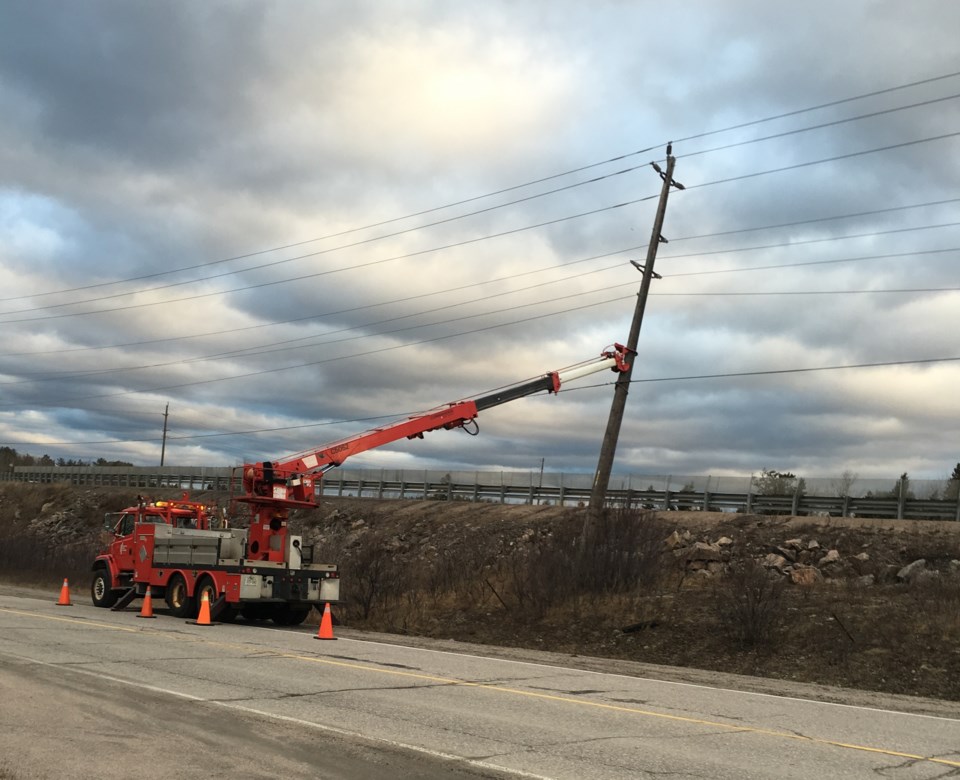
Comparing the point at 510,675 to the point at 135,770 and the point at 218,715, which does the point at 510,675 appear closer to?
the point at 218,715

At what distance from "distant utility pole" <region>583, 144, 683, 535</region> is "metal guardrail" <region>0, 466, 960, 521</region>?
349 inches

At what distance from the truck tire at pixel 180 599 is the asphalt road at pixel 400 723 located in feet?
23.6

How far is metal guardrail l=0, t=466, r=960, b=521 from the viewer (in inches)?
1197

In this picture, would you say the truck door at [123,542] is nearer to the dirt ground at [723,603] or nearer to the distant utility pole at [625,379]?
the dirt ground at [723,603]

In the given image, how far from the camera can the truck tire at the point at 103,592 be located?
964 inches

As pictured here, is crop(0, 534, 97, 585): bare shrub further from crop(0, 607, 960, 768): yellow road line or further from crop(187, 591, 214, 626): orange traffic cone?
Answer: crop(0, 607, 960, 768): yellow road line

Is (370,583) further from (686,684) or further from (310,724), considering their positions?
(310,724)

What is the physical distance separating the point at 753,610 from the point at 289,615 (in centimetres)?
1099

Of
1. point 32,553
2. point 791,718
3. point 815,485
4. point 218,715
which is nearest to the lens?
point 218,715

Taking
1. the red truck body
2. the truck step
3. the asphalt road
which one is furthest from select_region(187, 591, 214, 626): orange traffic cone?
the asphalt road

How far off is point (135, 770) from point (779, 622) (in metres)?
13.9

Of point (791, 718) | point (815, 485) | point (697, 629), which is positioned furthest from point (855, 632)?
point (815, 485)

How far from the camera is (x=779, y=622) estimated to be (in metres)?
17.5

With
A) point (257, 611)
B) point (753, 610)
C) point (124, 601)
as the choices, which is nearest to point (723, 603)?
point (753, 610)
